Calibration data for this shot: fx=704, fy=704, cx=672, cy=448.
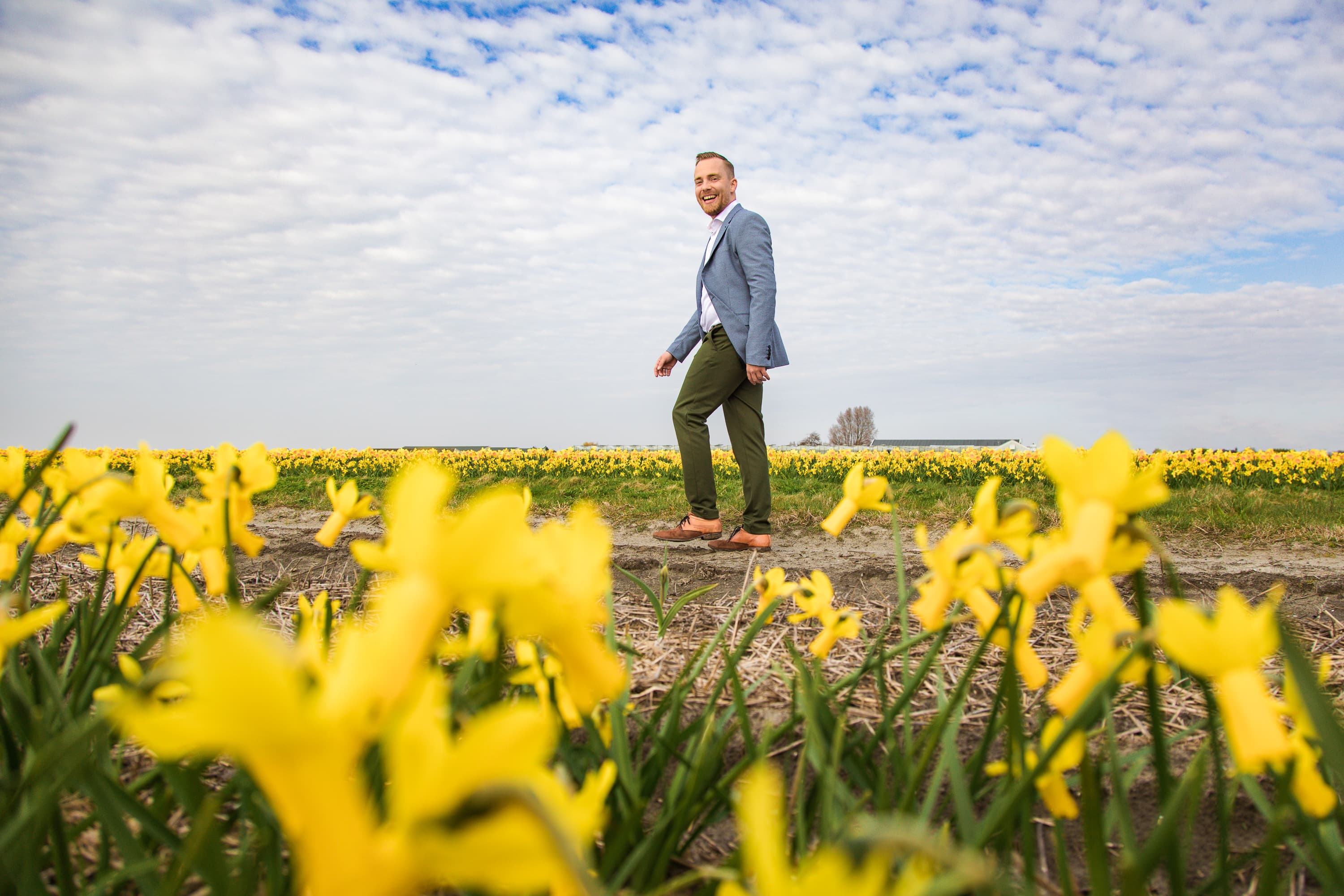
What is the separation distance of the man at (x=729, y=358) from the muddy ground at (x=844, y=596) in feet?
1.30

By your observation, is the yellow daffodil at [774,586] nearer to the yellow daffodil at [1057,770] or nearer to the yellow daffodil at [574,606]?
the yellow daffodil at [1057,770]

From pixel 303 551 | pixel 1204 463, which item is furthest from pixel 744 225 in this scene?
pixel 1204 463

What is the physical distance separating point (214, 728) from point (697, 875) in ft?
1.18

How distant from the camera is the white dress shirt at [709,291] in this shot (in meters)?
5.19

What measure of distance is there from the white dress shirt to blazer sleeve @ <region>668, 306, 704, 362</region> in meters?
0.14

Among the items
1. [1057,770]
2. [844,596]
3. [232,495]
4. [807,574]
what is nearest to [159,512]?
[232,495]

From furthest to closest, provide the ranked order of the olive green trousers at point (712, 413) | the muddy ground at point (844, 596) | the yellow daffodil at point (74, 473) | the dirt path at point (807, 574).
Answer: the olive green trousers at point (712, 413) < the dirt path at point (807, 574) < the muddy ground at point (844, 596) < the yellow daffodil at point (74, 473)

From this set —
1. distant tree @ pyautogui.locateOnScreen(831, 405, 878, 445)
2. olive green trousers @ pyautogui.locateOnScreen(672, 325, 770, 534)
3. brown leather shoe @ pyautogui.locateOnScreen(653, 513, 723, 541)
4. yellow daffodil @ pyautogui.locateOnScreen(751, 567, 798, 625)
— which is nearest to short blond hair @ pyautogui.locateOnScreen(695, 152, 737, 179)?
olive green trousers @ pyautogui.locateOnScreen(672, 325, 770, 534)

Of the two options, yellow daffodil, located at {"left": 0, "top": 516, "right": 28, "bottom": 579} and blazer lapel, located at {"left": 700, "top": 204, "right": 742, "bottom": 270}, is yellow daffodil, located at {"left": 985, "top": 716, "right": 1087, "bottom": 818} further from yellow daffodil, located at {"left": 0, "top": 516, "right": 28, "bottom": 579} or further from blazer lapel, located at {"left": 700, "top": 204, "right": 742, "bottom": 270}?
blazer lapel, located at {"left": 700, "top": 204, "right": 742, "bottom": 270}

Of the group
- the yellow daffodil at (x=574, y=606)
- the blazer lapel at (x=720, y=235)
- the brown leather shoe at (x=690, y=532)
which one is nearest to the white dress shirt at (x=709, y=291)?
the blazer lapel at (x=720, y=235)

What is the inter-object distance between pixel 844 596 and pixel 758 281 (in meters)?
2.73

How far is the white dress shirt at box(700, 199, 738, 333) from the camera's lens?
17.0ft

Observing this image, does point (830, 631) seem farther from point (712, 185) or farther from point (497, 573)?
point (712, 185)

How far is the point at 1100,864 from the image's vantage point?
59cm
